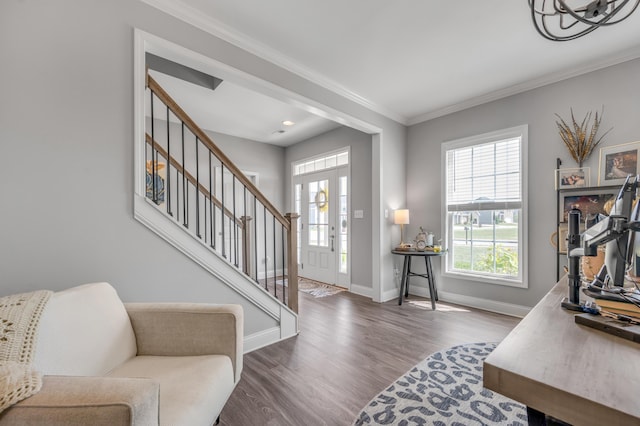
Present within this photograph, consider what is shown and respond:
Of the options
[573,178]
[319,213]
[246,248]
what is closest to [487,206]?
[573,178]

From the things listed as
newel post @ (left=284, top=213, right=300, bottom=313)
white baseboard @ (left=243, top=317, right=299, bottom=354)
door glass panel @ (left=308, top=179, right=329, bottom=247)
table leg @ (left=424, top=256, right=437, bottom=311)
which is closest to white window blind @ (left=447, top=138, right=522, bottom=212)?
table leg @ (left=424, top=256, right=437, bottom=311)

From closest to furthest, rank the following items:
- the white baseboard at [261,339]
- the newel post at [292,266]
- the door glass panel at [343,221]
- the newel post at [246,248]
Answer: the white baseboard at [261,339] → the newel post at [292,266] → the newel post at [246,248] → the door glass panel at [343,221]

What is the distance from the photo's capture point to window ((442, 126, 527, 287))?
11.0 ft

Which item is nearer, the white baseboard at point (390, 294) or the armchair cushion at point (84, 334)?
the armchair cushion at point (84, 334)

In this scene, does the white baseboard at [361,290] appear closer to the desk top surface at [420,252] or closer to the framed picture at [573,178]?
the desk top surface at [420,252]

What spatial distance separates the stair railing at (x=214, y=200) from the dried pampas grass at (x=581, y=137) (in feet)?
9.73

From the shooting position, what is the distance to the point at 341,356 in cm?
236

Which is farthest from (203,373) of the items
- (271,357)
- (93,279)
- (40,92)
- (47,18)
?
(47,18)

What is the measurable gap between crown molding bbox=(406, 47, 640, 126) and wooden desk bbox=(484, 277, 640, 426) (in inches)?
129

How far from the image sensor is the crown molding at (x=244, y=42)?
2061 millimetres

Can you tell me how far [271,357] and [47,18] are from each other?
8.92 feet

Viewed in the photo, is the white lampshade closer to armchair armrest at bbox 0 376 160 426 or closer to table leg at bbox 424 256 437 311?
table leg at bbox 424 256 437 311

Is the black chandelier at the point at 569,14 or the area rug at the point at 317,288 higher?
the black chandelier at the point at 569,14

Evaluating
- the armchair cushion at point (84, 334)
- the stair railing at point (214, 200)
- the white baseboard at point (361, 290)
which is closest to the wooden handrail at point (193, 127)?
the stair railing at point (214, 200)
